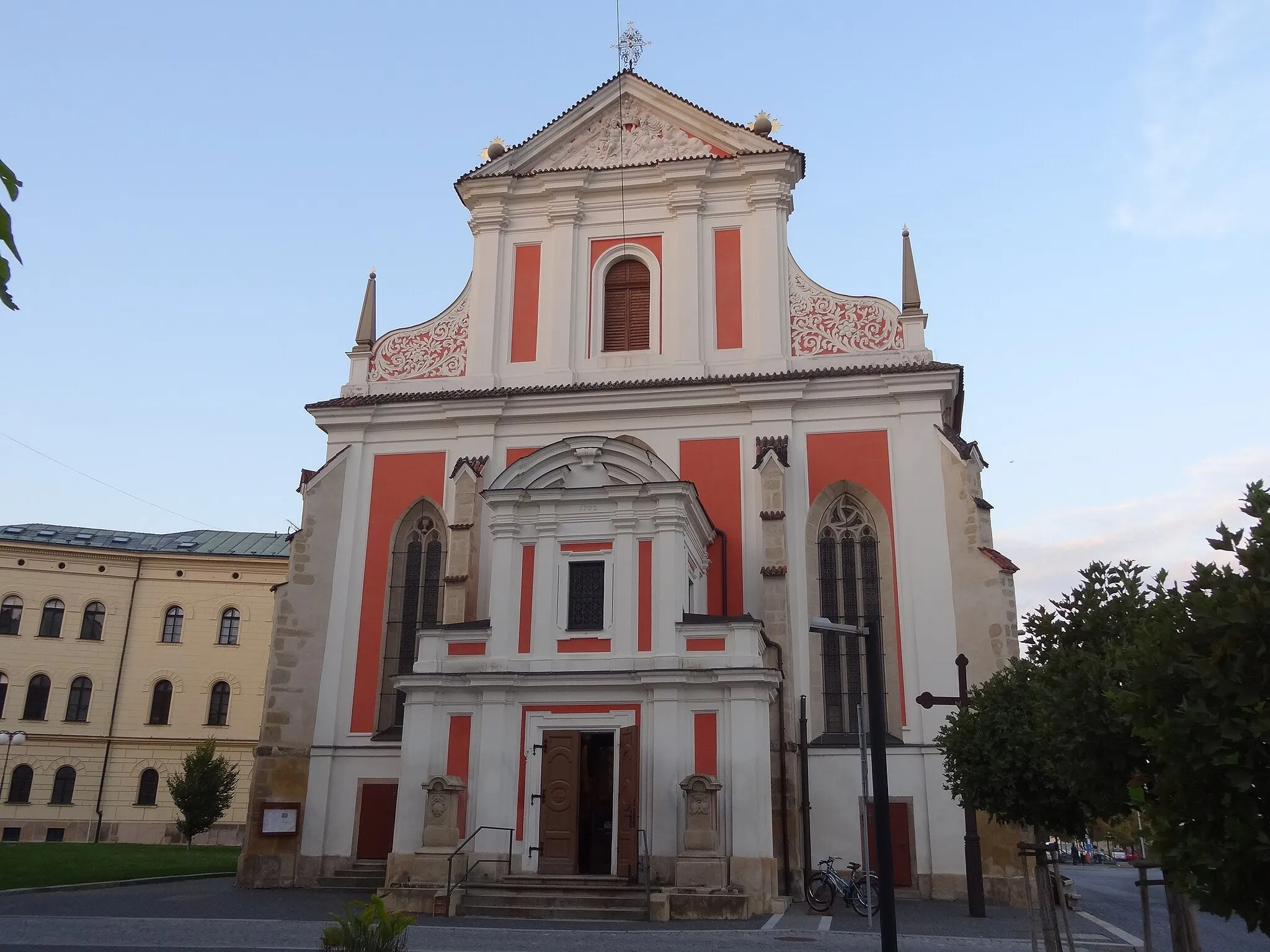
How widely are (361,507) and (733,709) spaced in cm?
1107

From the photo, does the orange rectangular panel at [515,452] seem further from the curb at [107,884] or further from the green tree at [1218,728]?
the green tree at [1218,728]

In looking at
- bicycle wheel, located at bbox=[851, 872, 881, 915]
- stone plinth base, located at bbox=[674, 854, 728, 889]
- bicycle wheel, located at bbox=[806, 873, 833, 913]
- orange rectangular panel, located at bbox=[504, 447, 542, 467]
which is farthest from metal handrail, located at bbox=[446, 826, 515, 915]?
orange rectangular panel, located at bbox=[504, 447, 542, 467]

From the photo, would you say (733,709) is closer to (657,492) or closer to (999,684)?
(657,492)

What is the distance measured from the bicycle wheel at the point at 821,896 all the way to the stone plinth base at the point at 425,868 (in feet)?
20.5

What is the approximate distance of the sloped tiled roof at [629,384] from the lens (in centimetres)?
2438

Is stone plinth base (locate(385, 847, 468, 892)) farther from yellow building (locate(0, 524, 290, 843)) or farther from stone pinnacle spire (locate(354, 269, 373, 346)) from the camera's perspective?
yellow building (locate(0, 524, 290, 843))

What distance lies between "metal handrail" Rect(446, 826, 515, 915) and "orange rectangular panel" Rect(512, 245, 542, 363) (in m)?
11.6

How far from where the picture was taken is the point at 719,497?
24594 mm

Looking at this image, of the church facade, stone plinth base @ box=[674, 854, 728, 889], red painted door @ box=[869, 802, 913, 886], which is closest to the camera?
stone plinth base @ box=[674, 854, 728, 889]

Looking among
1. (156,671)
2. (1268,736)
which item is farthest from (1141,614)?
(156,671)

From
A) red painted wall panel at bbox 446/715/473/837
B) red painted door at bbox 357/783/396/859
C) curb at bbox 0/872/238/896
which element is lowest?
curb at bbox 0/872/238/896

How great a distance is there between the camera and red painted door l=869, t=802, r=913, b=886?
2114 centimetres

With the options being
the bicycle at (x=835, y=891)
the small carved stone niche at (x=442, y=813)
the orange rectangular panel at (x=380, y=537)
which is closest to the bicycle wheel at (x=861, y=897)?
the bicycle at (x=835, y=891)

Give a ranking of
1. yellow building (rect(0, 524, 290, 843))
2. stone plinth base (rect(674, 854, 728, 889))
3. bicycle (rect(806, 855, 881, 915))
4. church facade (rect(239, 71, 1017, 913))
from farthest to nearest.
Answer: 1. yellow building (rect(0, 524, 290, 843))
2. church facade (rect(239, 71, 1017, 913))
3. bicycle (rect(806, 855, 881, 915))
4. stone plinth base (rect(674, 854, 728, 889))
